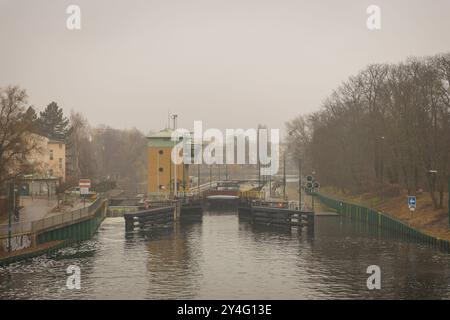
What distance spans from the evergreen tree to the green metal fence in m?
63.2

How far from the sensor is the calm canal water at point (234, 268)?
33.0 meters

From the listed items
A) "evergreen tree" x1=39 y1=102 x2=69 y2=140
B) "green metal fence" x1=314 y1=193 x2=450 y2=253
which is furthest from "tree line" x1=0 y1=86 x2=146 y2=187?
"green metal fence" x1=314 y1=193 x2=450 y2=253

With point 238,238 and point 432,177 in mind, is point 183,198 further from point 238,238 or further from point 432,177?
point 432,177

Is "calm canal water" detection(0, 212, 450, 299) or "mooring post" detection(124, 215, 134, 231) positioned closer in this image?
"calm canal water" detection(0, 212, 450, 299)

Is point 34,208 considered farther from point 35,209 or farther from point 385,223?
point 385,223

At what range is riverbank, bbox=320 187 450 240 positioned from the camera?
167ft

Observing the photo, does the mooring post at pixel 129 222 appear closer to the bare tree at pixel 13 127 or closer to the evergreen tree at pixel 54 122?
the bare tree at pixel 13 127

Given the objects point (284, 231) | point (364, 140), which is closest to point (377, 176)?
point (364, 140)

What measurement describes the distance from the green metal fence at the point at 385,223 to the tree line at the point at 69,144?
112ft

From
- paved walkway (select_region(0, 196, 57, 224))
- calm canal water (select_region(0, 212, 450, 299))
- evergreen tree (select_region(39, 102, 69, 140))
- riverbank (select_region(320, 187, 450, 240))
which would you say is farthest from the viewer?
evergreen tree (select_region(39, 102, 69, 140))

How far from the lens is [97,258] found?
144 feet

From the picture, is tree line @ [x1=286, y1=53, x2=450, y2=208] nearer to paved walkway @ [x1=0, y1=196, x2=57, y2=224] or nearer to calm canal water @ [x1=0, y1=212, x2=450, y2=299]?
calm canal water @ [x1=0, y1=212, x2=450, y2=299]

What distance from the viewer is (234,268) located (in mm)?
40250

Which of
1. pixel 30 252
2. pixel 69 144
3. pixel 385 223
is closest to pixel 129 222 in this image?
pixel 30 252
